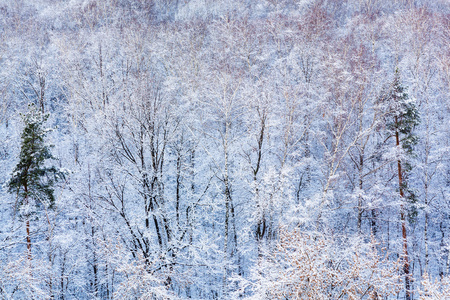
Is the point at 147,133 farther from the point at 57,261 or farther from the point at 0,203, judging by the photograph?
the point at 0,203

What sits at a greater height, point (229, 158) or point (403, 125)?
point (403, 125)

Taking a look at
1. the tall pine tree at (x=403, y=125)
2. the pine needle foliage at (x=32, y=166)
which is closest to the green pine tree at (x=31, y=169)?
the pine needle foliage at (x=32, y=166)

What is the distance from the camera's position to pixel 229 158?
1983cm

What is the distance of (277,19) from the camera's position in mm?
31344

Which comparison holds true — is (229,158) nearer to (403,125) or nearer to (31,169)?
Result: (403,125)

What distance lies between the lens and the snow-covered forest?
1294cm

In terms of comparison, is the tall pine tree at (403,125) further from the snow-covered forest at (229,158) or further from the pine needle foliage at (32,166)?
the pine needle foliage at (32,166)

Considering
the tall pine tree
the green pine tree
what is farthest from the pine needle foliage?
the tall pine tree

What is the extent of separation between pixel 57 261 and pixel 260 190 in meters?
14.7

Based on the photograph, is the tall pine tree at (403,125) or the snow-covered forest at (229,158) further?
the tall pine tree at (403,125)

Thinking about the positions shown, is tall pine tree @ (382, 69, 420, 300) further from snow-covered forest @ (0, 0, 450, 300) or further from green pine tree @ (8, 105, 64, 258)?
green pine tree @ (8, 105, 64, 258)

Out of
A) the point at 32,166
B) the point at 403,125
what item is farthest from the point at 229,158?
the point at 32,166

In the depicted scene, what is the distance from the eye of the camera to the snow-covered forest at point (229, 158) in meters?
12.9

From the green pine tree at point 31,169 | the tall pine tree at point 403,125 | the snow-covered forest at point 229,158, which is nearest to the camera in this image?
the snow-covered forest at point 229,158
